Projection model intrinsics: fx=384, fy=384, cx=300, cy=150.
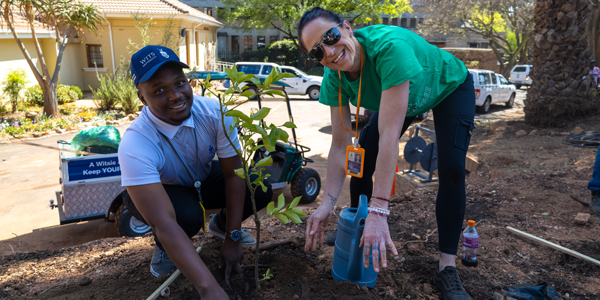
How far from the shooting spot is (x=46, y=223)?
4.50 m

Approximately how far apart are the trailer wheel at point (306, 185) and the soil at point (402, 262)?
176 cm

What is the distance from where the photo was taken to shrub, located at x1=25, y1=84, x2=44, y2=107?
38.9 ft

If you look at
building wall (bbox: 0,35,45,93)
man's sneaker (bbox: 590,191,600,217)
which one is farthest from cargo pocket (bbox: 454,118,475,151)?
building wall (bbox: 0,35,45,93)

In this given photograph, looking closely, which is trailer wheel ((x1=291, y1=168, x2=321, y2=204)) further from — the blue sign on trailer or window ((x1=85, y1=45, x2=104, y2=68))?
window ((x1=85, y1=45, x2=104, y2=68))

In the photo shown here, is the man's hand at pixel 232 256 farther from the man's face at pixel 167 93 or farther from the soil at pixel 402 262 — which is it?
the man's face at pixel 167 93

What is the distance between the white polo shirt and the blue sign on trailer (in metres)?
2.16

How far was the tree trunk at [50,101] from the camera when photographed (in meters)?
10.5

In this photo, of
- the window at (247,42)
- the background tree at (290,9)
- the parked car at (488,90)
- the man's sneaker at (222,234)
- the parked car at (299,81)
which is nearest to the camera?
the man's sneaker at (222,234)

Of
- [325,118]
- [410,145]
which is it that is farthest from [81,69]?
[410,145]

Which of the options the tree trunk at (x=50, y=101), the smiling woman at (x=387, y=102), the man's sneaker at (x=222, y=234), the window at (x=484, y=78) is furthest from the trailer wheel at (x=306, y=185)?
the window at (x=484, y=78)

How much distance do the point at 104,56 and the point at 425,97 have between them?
56.0ft

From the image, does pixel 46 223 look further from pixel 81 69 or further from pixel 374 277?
pixel 81 69

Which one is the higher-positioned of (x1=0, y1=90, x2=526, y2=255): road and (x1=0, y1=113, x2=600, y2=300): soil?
(x1=0, y1=113, x2=600, y2=300): soil

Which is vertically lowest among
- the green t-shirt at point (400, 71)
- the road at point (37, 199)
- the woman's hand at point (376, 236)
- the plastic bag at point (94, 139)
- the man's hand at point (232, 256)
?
the road at point (37, 199)
